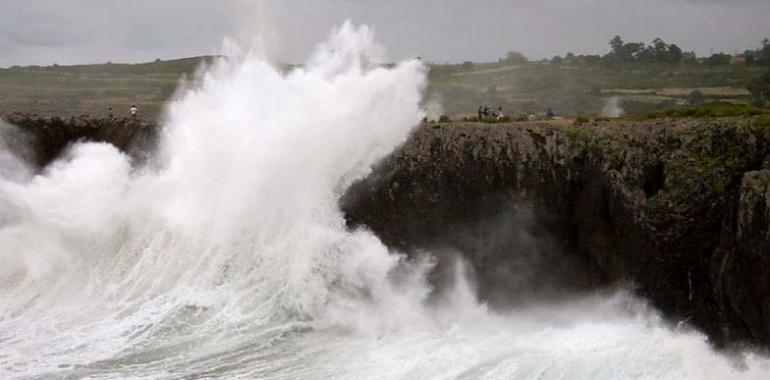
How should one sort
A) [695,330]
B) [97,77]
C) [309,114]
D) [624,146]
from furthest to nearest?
[97,77], [309,114], [624,146], [695,330]

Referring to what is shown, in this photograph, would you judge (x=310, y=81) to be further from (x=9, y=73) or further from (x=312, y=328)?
(x=9, y=73)

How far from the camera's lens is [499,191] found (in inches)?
549

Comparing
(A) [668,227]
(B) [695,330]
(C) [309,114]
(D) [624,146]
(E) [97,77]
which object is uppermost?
(E) [97,77]

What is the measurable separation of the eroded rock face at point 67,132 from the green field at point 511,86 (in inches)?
619

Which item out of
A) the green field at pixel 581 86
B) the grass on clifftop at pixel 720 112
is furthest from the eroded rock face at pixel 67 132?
the green field at pixel 581 86

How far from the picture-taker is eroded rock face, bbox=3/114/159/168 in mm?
18875

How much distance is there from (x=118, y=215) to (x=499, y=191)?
9.01 metres

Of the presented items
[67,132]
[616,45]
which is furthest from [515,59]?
[67,132]

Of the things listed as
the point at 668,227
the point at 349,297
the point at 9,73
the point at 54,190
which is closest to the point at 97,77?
the point at 9,73

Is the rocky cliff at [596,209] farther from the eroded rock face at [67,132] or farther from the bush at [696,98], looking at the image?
the bush at [696,98]

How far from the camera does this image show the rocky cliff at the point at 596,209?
11209 mm

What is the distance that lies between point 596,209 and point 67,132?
13686 mm

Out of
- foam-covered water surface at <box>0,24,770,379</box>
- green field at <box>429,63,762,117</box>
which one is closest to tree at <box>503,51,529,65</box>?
green field at <box>429,63,762,117</box>

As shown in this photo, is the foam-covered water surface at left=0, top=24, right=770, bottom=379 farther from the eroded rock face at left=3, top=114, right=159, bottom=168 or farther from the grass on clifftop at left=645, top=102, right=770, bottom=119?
the grass on clifftop at left=645, top=102, right=770, bottom=119
